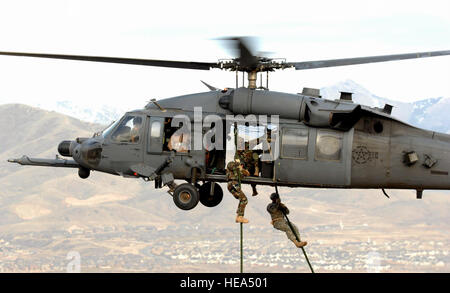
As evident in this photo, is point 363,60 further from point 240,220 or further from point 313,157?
point 240,220

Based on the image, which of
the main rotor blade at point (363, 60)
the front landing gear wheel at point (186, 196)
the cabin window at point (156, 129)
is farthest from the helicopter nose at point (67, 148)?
the main rotor blade at point (363, 60)

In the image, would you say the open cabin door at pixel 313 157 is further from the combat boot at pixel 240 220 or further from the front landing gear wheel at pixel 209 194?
the front landing gear wheel at pixel 209 194

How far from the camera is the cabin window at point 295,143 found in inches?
1059

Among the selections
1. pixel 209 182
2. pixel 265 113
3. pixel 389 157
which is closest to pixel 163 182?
pixel 209 182

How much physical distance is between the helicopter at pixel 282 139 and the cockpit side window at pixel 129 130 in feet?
0.43

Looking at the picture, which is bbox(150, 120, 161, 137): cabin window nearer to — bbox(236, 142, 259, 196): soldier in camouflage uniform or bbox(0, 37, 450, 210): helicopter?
bbox(0, 37, 450, 210): helicopter

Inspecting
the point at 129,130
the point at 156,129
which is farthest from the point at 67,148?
the point at 156,129

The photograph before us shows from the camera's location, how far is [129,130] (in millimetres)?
28344

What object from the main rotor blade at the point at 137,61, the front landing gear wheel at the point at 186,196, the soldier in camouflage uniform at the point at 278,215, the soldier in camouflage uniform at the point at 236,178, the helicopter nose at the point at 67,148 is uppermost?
the main rotor blade at the point at 137,61

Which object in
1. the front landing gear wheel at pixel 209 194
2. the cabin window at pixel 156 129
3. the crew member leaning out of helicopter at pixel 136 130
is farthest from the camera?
the front landing gear wheel at pixel 209 194

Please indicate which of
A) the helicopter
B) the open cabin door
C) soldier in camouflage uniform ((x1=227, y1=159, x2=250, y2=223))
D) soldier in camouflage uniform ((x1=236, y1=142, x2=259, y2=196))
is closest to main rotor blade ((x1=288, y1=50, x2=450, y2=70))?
the helicopter

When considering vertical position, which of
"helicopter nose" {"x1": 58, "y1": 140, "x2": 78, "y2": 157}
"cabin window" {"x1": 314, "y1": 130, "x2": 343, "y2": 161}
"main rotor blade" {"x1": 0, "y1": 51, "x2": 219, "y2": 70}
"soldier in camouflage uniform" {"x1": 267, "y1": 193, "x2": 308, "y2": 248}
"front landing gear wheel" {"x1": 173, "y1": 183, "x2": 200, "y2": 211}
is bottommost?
"soldier in camouflage uniform" {"x1": 267, "y1": 193, "x2": 308, "y2": 248}

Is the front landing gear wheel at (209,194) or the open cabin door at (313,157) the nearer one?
the open cabin door at (313,157)

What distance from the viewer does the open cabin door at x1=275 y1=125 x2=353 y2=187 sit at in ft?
87.6
